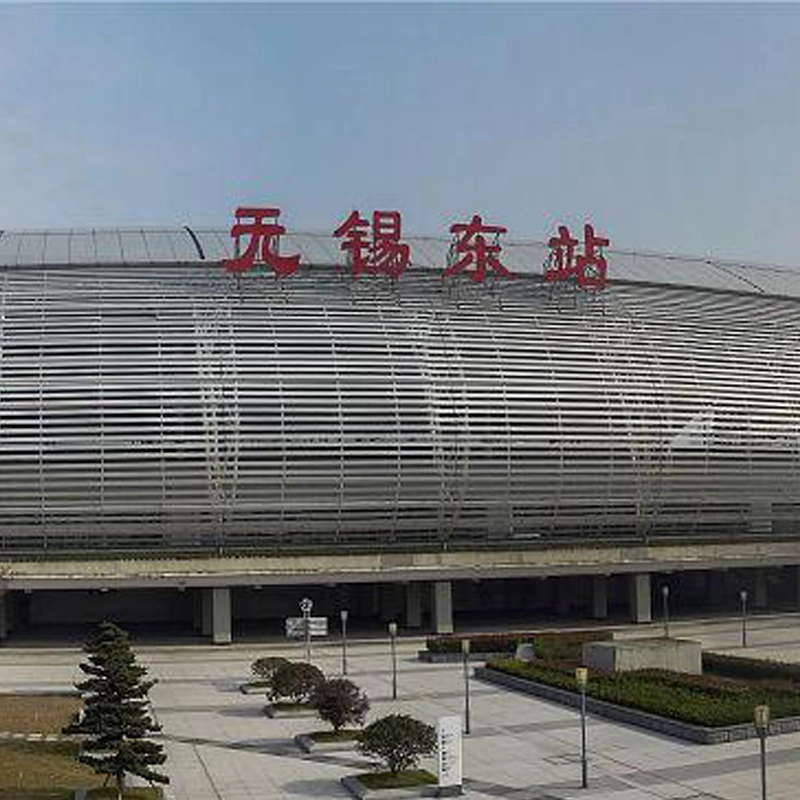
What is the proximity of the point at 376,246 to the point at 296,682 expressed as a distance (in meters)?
32.4

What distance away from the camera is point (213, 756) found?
1217 inches

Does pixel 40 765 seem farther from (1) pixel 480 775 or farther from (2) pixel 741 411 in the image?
(2) pixel 741 411

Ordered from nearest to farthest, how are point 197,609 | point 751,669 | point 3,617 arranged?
point 751,669, point 3,617, point 197,609

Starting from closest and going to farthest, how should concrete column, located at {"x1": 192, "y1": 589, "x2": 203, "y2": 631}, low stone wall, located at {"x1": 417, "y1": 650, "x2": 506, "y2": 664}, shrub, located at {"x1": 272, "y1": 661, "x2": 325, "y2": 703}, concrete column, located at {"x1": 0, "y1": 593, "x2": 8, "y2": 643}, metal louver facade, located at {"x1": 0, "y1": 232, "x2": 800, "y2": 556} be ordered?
shrub, located at {"x1": 272, "y1": 661, "x2": 325, "y2": 703}
low stone wall, located at {"x1": 417, "y1": 650, "x2": 506, "y2": 664}
concrete column, located at {"x1": 0, "y1": 593, "x2": 8, "y2": 643}
metal louver facade, located at {"x1": 0, "y1": 232, "x2": 800, "y2": 556}
concrete column, located at {"x1": 192, "y1": 589, "x2": 203, "y2": 631}

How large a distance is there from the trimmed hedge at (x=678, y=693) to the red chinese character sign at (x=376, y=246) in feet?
91.2

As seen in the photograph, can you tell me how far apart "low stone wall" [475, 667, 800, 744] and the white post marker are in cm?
792

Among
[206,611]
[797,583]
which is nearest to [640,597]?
[797,583]

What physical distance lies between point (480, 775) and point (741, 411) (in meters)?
47.1

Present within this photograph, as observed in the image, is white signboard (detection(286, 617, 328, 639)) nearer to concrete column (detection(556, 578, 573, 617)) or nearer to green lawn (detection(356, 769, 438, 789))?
green lawn (detection(356, 769, 438, 789))

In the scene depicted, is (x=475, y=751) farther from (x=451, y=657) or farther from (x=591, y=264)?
(x=591, y=264)

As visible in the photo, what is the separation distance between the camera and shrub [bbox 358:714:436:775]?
26.6 m

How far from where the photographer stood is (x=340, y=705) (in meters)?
31.9

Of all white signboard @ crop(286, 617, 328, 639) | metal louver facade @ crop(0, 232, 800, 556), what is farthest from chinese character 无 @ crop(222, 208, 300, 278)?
white signboard @ crop(286, 617, 328, 639)

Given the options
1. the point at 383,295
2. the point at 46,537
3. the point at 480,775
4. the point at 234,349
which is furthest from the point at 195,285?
the point at 480,775
